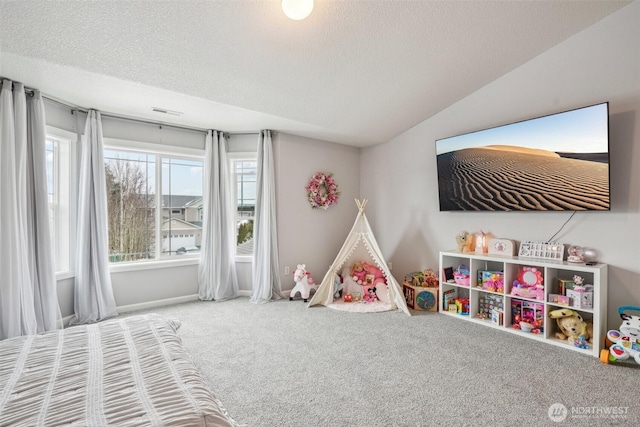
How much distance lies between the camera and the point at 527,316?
9.54 feet

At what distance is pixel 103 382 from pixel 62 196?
2870 millimetres

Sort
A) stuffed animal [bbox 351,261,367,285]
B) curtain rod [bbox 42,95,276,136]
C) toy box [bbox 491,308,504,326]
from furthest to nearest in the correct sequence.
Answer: stuffed animal [bbox 351,261,367,285] < curtain rod [bbox 42,95,276,136] < toy box [bbox 491,308,504,326]

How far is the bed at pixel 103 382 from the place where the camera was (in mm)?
1036

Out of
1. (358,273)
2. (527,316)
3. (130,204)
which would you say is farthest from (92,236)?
(527,316)

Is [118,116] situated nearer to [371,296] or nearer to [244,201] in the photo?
[244,201]

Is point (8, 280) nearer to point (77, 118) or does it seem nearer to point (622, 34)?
point (77, 118)

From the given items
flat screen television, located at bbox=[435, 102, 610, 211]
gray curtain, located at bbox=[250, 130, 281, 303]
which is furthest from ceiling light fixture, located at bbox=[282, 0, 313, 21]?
flat screen television, located at bbox=[435, 102, 610, 211]

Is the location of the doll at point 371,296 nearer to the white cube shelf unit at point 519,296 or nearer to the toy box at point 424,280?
the toy box at point 424,280

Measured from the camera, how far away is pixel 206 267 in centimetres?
402

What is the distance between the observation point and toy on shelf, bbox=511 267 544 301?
109 inches

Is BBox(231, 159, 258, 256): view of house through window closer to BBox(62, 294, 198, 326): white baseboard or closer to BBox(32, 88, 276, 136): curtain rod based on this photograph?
BBox(32, 88, 276, 136): curtain rod
